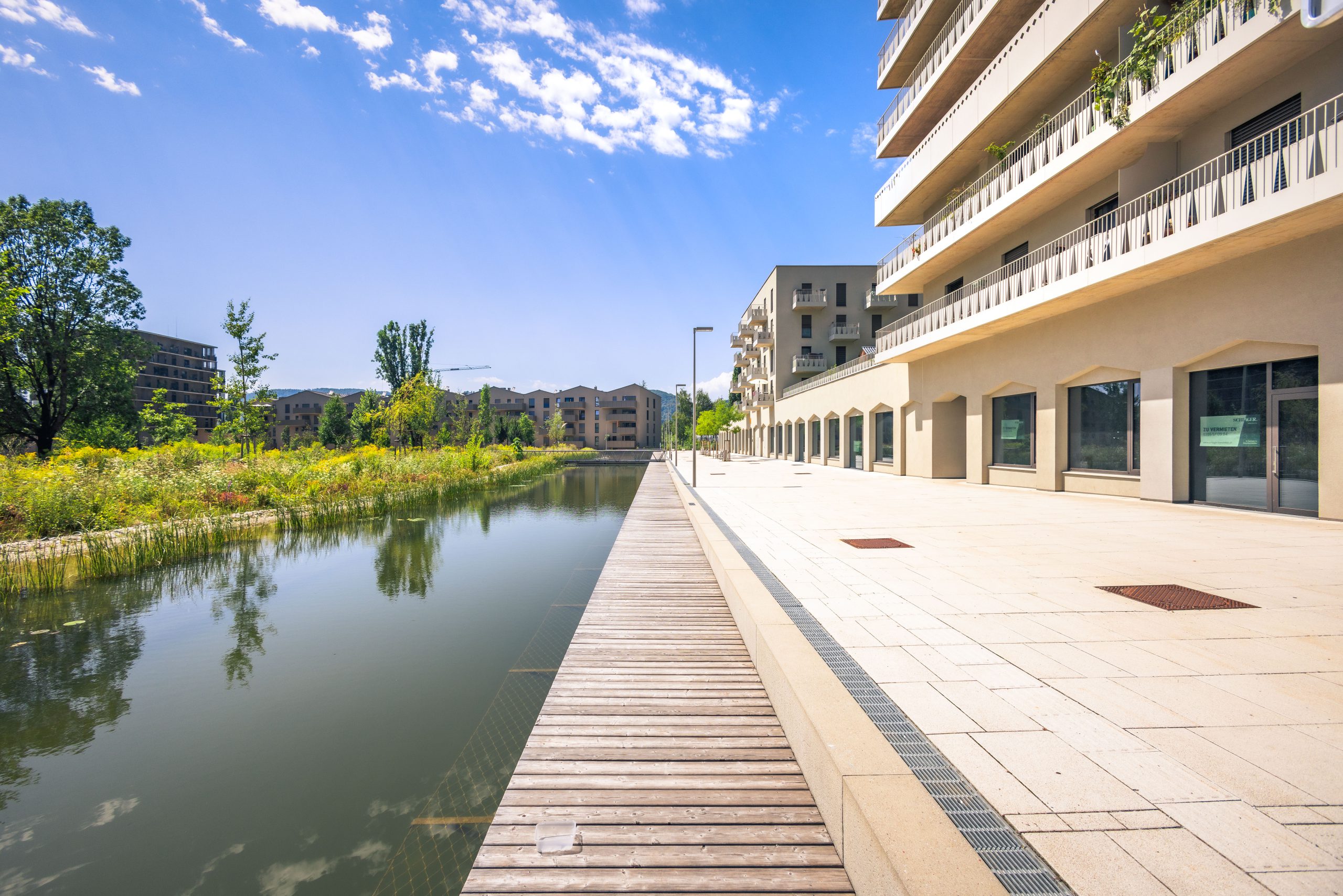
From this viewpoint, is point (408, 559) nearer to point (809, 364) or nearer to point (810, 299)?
point (809, 364)

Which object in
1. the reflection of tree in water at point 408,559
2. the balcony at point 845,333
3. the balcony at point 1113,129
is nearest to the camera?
the reflection of tree in water at point 408,559

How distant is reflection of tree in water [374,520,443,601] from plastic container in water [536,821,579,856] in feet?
21.1

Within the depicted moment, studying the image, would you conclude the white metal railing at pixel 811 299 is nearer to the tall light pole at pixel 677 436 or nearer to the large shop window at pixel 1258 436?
the tall light pole at pixel 677 436

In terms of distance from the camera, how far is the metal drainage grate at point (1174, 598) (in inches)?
195

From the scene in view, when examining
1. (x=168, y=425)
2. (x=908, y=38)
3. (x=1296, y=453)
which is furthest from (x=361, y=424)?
(x=1296, y=453)

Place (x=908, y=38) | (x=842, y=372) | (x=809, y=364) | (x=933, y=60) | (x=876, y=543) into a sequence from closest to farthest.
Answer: (x=876, y=543)
(x=933, y=60)
(x=908, y=38)
(x=842, y=372)
(x=809, y=364)

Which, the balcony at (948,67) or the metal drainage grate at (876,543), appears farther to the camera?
the balcony at (948,67)

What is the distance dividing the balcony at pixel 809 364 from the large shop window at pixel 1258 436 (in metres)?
32.1

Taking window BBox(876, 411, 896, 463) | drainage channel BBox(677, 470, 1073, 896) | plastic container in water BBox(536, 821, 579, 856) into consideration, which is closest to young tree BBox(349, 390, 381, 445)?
window BBox(876, 411, 896, 463)

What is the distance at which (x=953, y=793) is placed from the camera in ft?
7.82

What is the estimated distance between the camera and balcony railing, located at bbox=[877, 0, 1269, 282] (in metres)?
9.80

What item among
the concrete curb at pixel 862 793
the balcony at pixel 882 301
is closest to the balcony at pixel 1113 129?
the concrete curb at pixel 862 793

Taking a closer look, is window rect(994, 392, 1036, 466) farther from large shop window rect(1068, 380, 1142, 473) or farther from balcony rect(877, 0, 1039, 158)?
balcony rect(877, 0, 1039, 158)

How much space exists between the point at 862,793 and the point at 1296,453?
12.7 metres
